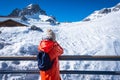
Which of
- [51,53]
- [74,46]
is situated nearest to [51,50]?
[51,53]

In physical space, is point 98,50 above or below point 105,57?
below

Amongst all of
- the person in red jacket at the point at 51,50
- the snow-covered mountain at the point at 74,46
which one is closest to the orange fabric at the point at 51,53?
the person in red jacket at the point at 51,50

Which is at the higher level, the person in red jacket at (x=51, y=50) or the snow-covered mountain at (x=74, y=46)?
the person in red jacket at (x=51, y=50)

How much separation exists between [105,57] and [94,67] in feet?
43.4

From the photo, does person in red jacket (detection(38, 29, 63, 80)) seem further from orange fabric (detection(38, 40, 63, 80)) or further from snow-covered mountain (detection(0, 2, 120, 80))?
snow-covered mountain (detection(0, 2, 120, 80))

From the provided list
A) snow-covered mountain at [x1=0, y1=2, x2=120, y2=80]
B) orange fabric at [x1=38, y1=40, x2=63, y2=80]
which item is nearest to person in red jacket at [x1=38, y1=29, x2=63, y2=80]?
orange fabric at [x1=38, y1=40, x2=63, y2=80]

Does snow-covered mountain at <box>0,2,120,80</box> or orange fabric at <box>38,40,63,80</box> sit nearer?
orange fabric at <box>38,40,63,80</box>

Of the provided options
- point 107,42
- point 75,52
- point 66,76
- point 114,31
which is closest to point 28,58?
point 66,76

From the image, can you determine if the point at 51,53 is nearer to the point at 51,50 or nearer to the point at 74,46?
the point at 51,50

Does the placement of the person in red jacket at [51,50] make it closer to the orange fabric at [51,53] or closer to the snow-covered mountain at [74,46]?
the orange fabric at [51,53]

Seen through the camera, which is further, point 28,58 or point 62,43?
point 62,43

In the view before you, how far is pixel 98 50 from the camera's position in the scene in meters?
23.7

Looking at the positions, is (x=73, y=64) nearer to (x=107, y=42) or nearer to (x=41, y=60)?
(x=107, y=42)

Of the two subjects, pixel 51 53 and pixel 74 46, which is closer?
pixel 51 53
